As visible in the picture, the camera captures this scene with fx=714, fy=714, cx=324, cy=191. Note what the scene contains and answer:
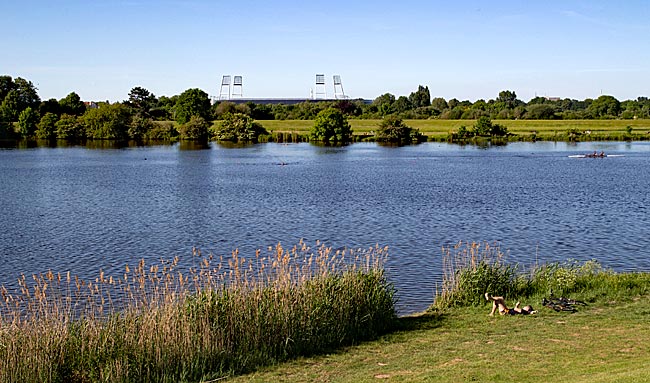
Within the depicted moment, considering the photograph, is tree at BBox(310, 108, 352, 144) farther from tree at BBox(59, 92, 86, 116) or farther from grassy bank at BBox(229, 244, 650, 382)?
grassy bank at BBox(229, 244, 650, 382)

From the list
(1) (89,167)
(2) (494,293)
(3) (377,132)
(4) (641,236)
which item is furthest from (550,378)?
(3) (377,132)

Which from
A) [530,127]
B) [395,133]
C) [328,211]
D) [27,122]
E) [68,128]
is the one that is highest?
[27,122]

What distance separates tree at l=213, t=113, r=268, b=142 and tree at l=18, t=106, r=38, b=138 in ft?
119

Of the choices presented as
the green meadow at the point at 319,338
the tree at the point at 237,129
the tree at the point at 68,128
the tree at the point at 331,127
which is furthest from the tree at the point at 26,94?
the green meadow at the point at 319,338

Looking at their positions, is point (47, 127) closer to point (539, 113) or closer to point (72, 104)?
point (72, 104)

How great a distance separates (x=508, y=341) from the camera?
597 inches

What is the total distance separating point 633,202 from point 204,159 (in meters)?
56.0

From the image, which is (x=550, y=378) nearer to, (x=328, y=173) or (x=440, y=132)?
(x=328, y=173)

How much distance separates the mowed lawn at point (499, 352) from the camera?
41.4ft

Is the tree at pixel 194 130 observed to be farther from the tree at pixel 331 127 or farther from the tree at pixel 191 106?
the tree at pixel 331 127

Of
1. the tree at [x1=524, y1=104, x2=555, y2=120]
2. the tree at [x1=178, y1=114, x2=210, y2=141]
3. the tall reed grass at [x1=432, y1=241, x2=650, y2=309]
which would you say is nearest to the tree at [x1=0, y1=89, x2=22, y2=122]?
the tree at [x1=178, y1=114, x2=210, y2=141]

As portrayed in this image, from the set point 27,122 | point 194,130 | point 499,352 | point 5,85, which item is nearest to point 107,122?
point 27,122

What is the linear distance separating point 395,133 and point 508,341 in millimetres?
119519

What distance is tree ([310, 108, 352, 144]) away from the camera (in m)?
132
